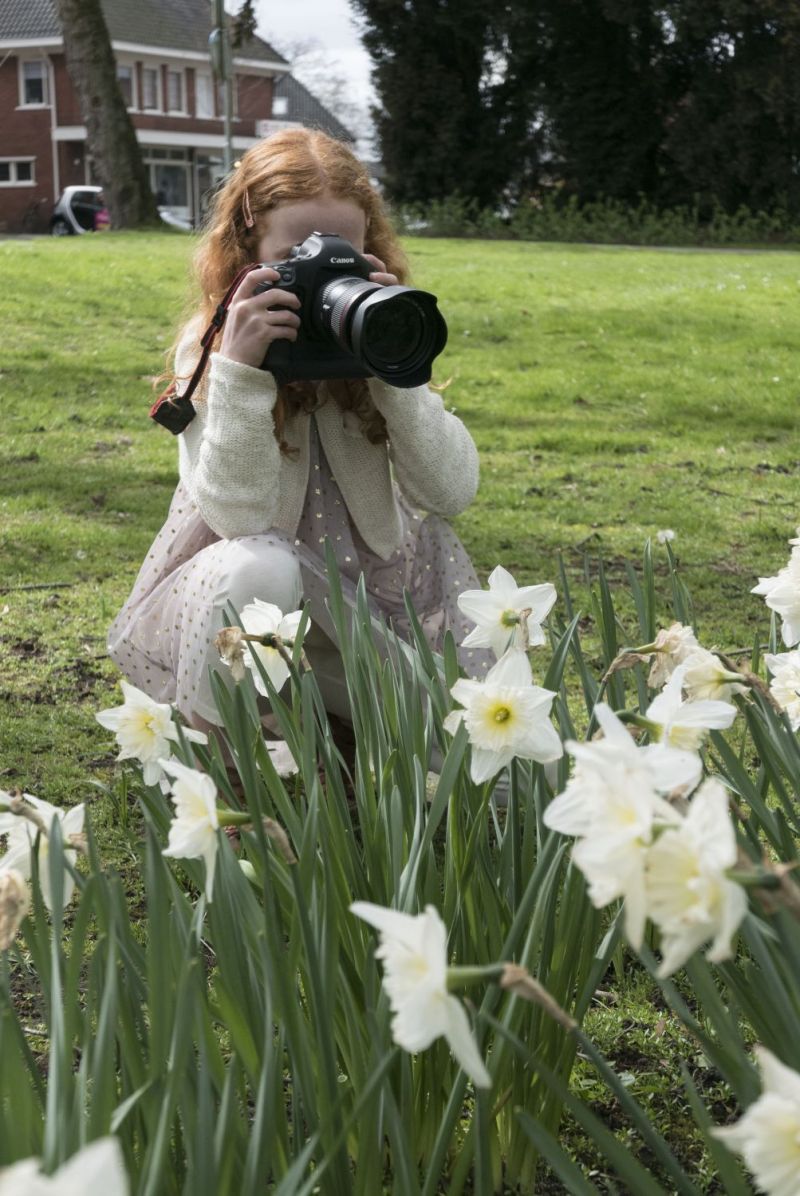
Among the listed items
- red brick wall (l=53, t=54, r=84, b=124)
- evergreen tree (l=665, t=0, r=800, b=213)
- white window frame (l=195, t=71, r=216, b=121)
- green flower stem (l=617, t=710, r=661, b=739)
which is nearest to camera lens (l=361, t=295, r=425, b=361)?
green flower stem (l=617, t=710, r=661, b=739)

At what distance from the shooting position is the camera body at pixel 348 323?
5.94 ft

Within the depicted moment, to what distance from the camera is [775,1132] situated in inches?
23.6

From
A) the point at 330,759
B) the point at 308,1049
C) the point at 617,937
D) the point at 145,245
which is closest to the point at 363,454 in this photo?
the point at 330,759

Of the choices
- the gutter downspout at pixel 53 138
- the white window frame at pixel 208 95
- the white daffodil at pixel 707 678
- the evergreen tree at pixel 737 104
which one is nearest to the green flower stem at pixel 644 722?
the white daffodil at pixel 707 678

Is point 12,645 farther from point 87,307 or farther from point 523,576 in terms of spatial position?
point 87,307

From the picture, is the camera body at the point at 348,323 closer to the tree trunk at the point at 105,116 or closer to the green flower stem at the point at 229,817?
the green flower stem at the point at 229,817

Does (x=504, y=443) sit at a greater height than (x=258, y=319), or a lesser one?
lesser

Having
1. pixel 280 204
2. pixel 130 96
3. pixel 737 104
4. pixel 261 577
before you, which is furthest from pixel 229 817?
pixel 130 96

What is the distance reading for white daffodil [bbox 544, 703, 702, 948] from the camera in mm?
645

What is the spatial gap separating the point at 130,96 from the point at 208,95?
115 inches

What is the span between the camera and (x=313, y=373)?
2.04m

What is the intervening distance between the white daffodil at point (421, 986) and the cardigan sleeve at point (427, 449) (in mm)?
1512

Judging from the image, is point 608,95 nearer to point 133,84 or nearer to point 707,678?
point 707,678

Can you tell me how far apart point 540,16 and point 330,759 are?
18.4 meters
